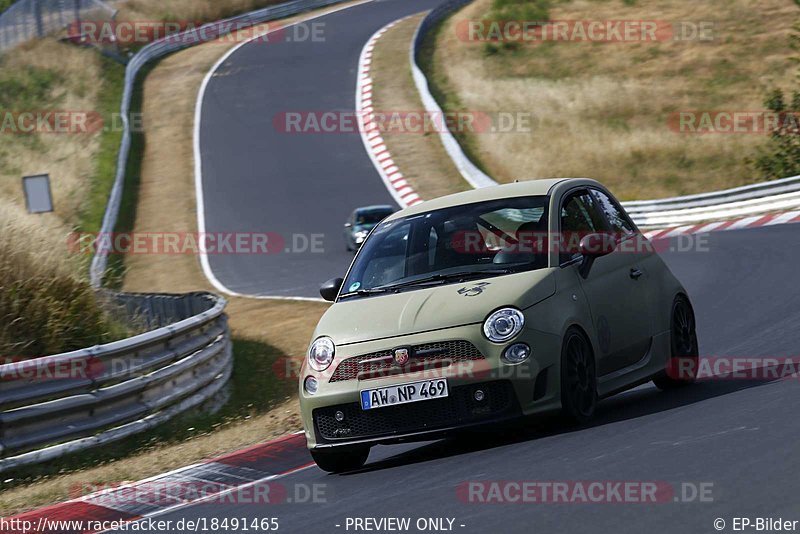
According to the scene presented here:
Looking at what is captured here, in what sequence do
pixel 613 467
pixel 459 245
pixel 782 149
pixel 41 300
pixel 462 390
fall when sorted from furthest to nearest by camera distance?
pixel 782 149 → pixel 41 300 → pixel 459 245 → pixel 462 390 → pixel 613 467

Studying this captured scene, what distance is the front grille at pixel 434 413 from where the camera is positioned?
25.1ft

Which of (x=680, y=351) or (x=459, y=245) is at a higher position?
(x=459, y=245)

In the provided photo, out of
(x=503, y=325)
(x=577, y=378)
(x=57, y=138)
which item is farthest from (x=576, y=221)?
(x=57, y=138)

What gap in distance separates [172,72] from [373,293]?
42.0 m

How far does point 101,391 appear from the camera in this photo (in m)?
10.7

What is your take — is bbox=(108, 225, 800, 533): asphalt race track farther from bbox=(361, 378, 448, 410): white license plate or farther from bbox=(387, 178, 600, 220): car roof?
bbox=(387, 178, 600, 220): car roof

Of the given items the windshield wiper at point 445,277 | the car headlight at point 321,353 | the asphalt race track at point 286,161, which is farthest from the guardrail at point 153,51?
the car headlight at point 321,353

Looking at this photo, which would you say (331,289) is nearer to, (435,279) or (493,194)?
(435,279)

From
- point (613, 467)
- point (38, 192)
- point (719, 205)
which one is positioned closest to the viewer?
point (613, 467)

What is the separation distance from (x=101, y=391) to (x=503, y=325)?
4389 millimetres

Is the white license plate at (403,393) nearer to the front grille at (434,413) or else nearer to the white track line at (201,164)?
the front grille at (434,413)

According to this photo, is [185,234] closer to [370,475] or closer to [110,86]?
[110,86]

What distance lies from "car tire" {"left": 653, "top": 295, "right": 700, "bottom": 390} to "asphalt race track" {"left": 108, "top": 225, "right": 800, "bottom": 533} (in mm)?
132

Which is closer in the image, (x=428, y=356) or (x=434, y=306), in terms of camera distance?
(x=428, y=356)
